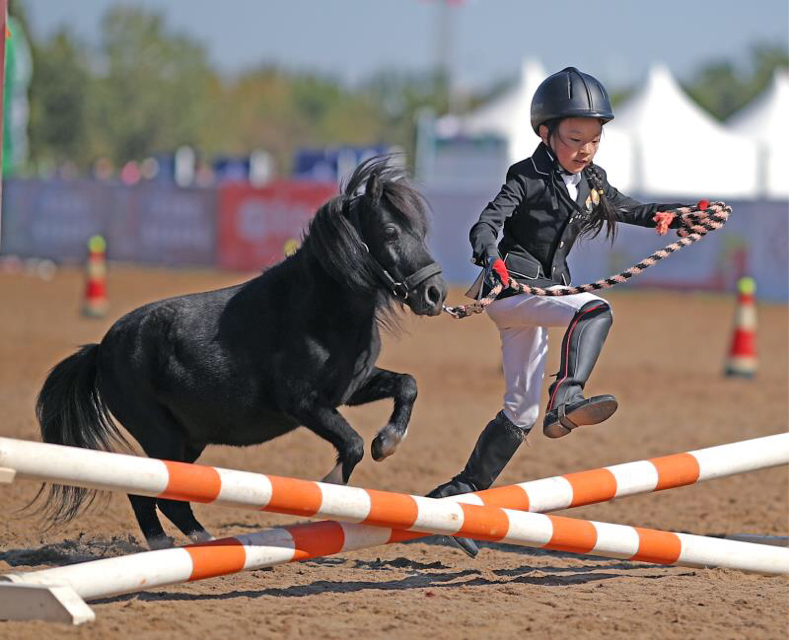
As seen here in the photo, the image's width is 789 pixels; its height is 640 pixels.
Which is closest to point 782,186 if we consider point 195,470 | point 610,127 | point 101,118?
point 610,127

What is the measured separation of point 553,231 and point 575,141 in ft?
1.24

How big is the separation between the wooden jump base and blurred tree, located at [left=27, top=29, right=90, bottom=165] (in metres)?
57.9

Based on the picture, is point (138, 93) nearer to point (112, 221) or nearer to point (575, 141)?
point (112, 221)

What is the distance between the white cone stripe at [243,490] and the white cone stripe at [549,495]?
1224mm

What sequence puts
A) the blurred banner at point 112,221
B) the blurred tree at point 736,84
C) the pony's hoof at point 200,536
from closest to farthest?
1. the pony's hoof at point 200,536
2. the blurred banner at point 112,221
3. the blurred tree at point 736,84

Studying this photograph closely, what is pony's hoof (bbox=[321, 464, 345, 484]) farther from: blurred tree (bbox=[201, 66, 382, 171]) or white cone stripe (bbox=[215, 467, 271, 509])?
blurred tree (bbox=[201, 66, 382, 171])

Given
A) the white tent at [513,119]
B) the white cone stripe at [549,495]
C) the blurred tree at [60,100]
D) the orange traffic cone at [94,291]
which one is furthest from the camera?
the blurred tree at [60,100]

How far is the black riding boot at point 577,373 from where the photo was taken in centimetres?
461

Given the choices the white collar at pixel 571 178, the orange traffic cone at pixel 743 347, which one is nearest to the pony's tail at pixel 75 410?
the white collar at pixel 571 178

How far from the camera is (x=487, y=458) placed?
539cm

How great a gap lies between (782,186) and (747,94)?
177 feet

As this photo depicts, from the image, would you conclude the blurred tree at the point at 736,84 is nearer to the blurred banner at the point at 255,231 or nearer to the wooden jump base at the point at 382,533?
the blurred banner at the point at 255,231

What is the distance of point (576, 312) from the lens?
16.2ft

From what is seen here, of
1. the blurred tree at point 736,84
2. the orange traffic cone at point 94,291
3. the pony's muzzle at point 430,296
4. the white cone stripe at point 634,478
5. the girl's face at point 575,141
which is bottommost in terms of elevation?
the orange traffic cone at point 94,291
